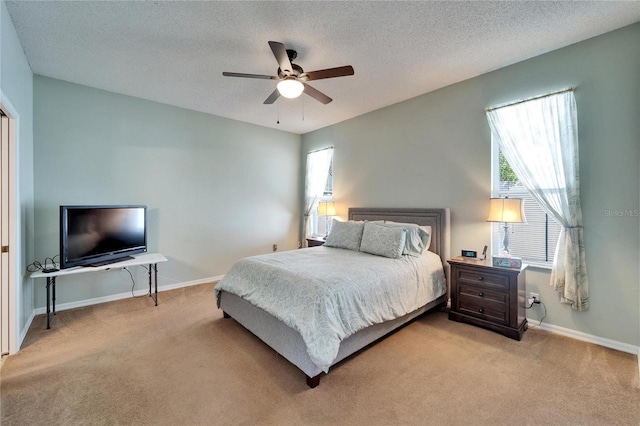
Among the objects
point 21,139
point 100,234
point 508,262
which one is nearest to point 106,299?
point 100,234

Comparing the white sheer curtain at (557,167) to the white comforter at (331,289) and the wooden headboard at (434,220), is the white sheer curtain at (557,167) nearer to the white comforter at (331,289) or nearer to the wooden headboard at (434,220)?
the wooden headboard at (434,220)

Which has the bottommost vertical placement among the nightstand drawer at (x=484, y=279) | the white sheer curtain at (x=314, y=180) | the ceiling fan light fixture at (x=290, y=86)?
the nightstand drawer at (x=484, y=279)

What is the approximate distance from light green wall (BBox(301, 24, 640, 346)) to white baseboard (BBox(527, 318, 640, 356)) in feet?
0.13

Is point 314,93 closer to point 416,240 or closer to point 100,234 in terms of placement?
point 416,240

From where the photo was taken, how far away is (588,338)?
2.54m

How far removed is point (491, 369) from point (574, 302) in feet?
3.91

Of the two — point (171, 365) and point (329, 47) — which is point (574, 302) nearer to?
point (329, 47)

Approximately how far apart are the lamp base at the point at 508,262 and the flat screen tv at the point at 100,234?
4.37 meters

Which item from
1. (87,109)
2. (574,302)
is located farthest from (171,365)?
(574,302)

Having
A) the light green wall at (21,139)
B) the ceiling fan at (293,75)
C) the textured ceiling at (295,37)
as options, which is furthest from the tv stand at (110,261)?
the ceiling fan at (293,75)

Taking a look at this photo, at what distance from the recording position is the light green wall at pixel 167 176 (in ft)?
10.8

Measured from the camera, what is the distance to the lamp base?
104 inches

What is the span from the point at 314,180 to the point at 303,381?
3972 millimetres

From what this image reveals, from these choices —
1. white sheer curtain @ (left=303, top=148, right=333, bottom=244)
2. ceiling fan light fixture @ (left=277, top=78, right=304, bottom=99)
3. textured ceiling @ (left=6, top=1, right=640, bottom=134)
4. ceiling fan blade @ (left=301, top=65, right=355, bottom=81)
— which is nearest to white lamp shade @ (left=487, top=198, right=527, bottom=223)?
textured ceiling @ (left=6, top=1, right=640, bottom=134)
